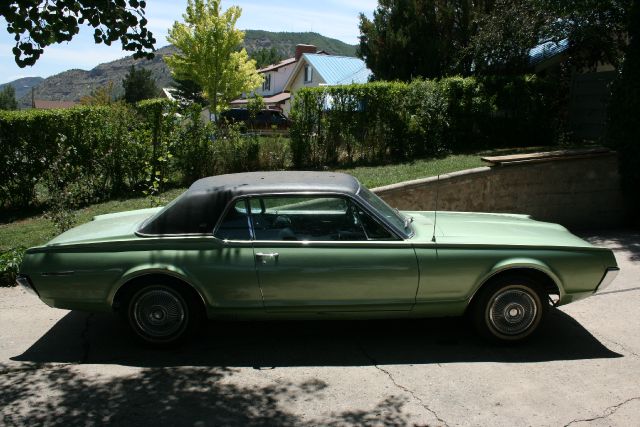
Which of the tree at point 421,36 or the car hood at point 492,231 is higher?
the tree at point 421,36

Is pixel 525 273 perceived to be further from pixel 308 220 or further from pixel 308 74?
pixel 308 74

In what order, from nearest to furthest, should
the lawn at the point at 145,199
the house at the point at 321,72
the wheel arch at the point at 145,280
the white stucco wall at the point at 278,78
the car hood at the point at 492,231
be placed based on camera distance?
the wheel arch at the point at 145,280
the car hood at the point at 492,231
the lawn at the point at 145,199
the house at the point at 321,72
the white stucco wall at the point at 278,78

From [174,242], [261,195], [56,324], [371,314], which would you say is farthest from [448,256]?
[56,324]

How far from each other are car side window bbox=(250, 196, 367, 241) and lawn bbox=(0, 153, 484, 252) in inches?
182

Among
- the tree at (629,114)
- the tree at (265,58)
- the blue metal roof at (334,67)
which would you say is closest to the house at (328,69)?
the blue metal roof at (334,67)

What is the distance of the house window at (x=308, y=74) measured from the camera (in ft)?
145

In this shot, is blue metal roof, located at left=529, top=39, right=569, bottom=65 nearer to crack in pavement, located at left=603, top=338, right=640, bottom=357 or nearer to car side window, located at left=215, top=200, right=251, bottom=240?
crack in pavement, located at left=603, top=338, right=640, bottom=357

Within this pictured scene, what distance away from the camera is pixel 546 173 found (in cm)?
907

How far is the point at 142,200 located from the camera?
10367 millimetres

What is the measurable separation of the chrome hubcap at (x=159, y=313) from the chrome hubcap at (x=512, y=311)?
257 cm

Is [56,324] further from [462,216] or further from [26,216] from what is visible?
[26,216]

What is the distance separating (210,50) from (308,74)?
642 inches

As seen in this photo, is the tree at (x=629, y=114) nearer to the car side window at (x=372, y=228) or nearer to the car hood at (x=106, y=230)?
the car side window at (x=372, y=228)

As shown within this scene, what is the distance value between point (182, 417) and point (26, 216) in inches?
313
